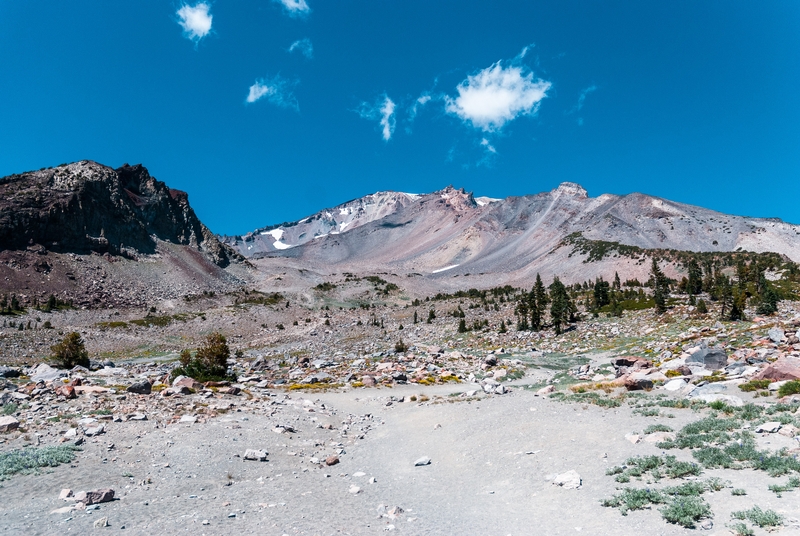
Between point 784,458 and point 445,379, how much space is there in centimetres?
2011

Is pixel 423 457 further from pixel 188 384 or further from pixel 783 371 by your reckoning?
pixel 188 384

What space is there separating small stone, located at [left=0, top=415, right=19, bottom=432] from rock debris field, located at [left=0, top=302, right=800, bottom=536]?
0.04m

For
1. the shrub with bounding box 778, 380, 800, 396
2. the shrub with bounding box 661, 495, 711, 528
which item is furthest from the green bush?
the shrub with bounding box 778, 380, 800, 396

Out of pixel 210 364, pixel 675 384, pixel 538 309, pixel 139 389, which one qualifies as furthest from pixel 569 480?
pixel 538 309

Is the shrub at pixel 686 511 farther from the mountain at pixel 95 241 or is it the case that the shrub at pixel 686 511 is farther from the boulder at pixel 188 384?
the mountain at pixel 95 241

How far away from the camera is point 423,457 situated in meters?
11.9

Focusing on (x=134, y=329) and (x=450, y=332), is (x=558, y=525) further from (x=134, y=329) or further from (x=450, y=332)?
(x=134, y=329)

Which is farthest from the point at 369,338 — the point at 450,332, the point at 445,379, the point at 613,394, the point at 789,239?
the point at 789,239

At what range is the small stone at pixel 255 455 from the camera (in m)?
11.7

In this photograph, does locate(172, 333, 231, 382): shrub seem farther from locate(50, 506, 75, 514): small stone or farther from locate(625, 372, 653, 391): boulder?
locate(625, 372, 653, 391): boulder

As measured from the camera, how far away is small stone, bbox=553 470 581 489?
8617mm

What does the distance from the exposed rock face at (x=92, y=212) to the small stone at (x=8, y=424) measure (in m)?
85.2

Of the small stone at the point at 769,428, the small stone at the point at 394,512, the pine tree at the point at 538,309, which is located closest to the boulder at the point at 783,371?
the small stone at the point at 769,428

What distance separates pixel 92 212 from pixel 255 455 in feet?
340
